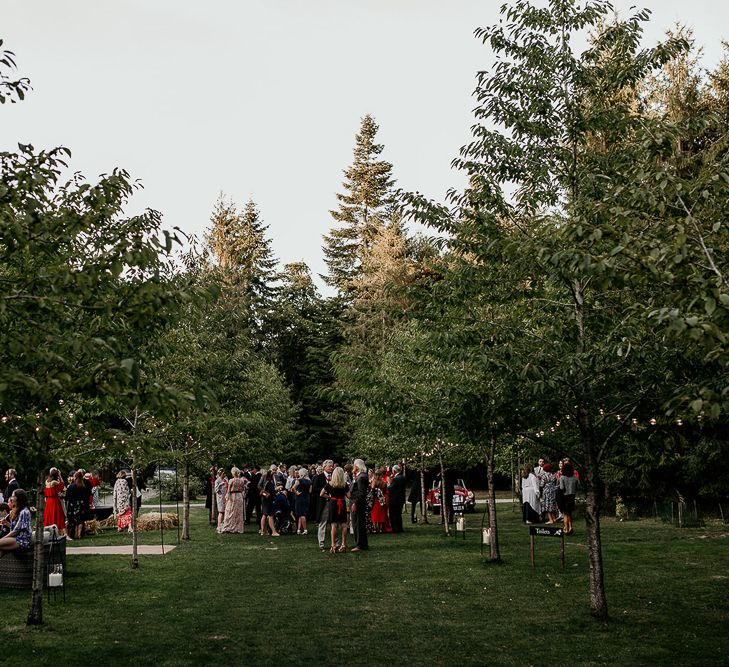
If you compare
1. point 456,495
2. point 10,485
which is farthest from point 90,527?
point 456,495

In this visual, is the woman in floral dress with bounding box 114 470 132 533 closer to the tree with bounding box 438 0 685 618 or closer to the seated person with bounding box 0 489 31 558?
the seated person with bounding box 0 489 31 558

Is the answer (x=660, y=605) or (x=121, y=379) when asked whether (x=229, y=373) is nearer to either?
(x=660, y=605)

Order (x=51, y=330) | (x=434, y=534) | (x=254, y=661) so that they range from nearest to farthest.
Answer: (x=51, y=330) → (x=254, y=661) → (x=434, y=534)

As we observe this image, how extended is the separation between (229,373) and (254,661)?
49.8 ft

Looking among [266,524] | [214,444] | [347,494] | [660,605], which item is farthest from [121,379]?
[266,524]

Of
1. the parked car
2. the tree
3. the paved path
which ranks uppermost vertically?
the tree

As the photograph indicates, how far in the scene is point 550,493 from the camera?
907 inches

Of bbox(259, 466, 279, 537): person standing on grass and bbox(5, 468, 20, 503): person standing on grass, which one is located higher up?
bbox(5, 468, 20, 503): person standing on grass

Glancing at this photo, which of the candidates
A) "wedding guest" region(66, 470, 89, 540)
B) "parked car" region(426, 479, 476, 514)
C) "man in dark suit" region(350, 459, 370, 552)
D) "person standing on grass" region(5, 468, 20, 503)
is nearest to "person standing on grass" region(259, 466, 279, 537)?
"man in dark suit" region(350, 459, 370, 552)

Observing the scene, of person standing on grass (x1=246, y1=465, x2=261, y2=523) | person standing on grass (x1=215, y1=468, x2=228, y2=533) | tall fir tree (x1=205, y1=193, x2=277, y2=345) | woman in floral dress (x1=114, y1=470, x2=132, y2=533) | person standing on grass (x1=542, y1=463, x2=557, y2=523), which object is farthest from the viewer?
tall fir tree (x1=205, y1=193, x2=277, y2=345)

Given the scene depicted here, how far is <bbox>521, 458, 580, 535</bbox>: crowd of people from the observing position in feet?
73.5

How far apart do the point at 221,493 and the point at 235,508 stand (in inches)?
75.6

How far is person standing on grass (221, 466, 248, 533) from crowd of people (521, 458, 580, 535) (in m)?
8.54

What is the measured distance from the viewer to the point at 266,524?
24.5m
